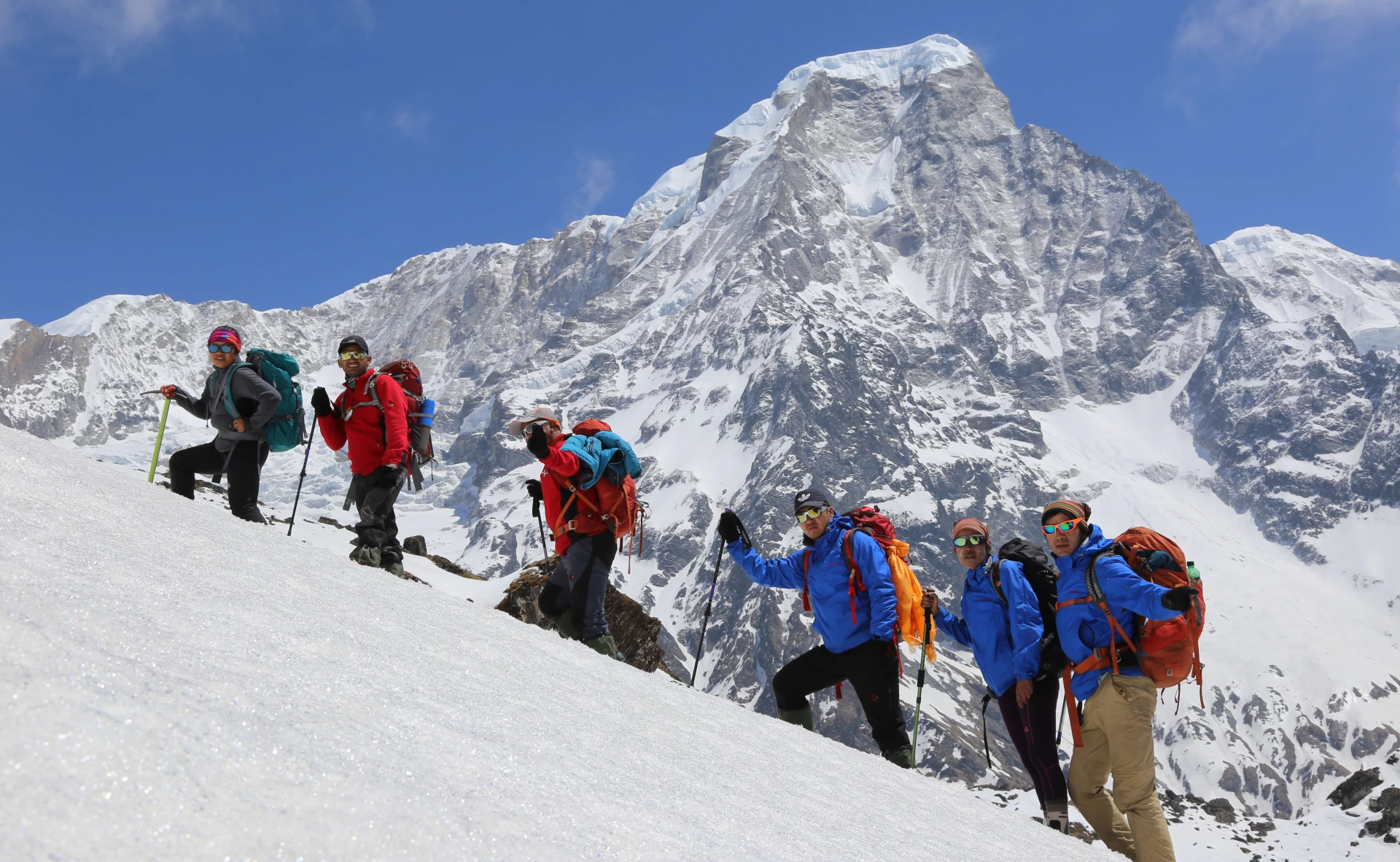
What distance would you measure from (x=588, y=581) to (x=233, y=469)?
127 inches

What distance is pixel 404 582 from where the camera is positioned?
20.5 feet

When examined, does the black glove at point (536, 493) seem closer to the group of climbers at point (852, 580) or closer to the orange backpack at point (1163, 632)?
the group of climbers at point (852, 580)

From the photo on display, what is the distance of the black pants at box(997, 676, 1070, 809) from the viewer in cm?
702

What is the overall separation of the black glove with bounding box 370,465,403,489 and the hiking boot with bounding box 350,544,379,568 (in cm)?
55

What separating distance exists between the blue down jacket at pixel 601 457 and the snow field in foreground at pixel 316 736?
2.49m

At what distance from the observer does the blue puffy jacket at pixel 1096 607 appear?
600 centimetres

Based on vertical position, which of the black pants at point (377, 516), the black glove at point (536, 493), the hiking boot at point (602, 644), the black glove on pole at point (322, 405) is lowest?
the hiking boot at point (602, 644)

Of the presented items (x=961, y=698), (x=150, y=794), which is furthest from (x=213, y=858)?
(x=961, y=698)

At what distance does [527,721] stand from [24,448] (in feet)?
11.2

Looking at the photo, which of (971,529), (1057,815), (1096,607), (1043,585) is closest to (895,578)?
(971,529)

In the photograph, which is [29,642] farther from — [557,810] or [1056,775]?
[1056,775]

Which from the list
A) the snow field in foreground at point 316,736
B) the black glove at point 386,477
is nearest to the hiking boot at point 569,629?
the black glove at point 386,477

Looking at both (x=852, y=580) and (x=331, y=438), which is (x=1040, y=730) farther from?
(x=331, y=438)

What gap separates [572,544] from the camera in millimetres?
7754
